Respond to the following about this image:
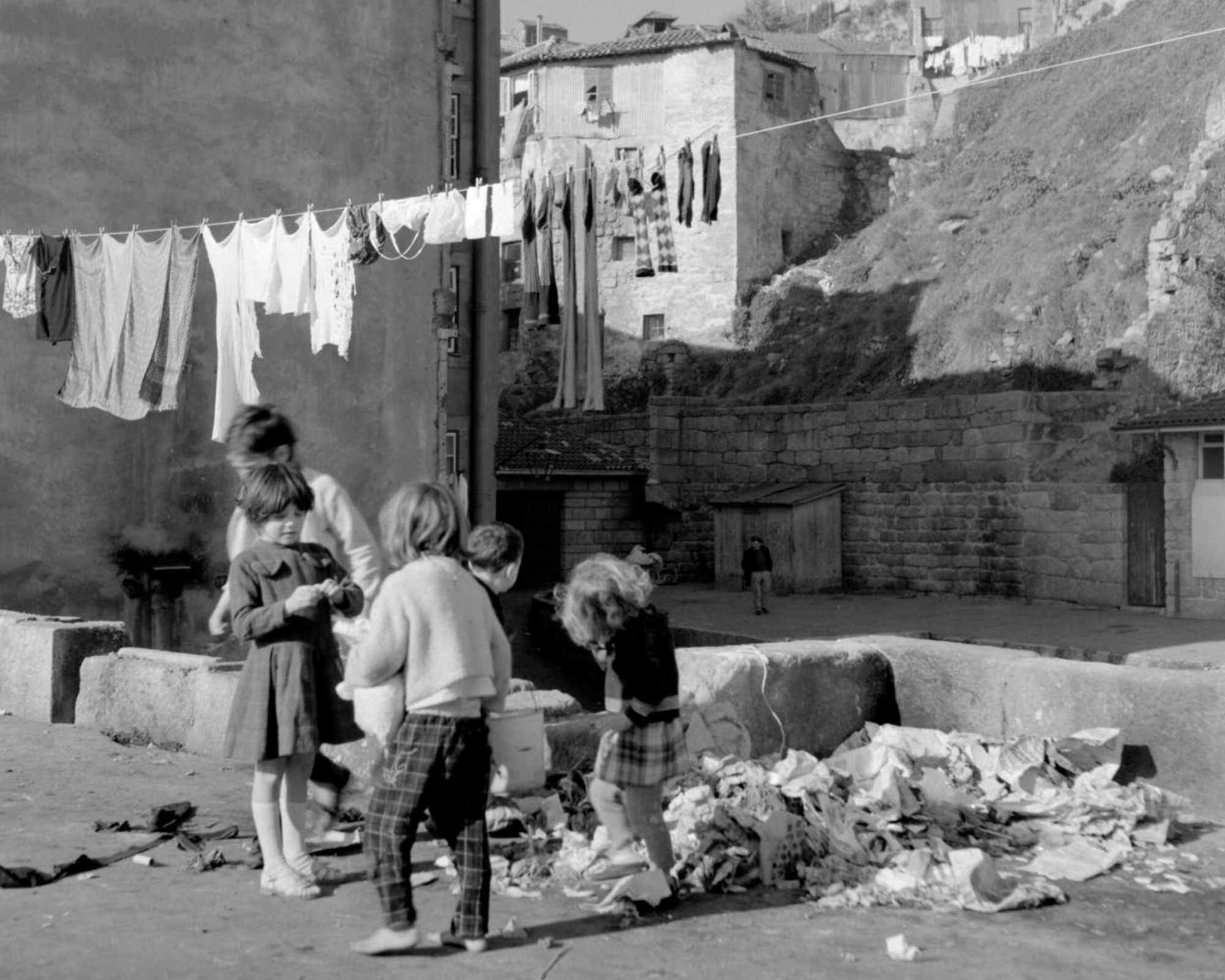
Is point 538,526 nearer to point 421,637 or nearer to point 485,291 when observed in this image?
point 485,291

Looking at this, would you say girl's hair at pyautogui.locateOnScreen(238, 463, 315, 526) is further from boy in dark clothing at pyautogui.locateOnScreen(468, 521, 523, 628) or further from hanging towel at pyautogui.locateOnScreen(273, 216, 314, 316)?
hanging towel at pyautogui.locateOnScreen(273, 216, 314, 316)

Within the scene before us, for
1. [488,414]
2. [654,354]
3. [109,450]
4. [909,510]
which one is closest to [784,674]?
[109,450]

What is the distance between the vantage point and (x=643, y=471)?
111 feet

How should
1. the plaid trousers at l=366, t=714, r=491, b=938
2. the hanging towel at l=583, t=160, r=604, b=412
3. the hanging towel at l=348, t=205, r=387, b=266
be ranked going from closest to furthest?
1. the plaid trousers at l=366, t=714, r=491, b=938
2. the hanging towel at l=348, t=205, r=387, b=266
3. the hanging towel at l=583, t=160, r=604, b=412

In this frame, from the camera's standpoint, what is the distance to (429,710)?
14.9 ft

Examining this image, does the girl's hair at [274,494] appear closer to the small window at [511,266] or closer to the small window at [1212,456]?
the small window at [1212,456]

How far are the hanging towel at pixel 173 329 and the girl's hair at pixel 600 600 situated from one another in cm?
929

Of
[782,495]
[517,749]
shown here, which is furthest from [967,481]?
Result: [517,749]

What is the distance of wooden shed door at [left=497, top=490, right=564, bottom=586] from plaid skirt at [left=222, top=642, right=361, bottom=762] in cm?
2843

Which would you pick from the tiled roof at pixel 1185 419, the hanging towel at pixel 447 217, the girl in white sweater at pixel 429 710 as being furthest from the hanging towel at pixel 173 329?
the tiled roof at pixel 1185 419

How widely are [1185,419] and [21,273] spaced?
17.1m

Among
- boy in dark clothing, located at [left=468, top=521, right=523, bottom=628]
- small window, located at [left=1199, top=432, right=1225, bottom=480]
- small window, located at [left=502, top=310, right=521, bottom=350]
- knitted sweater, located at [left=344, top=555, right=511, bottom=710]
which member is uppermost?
small window, located at [left=502, top=310, right=521, bottom=350]

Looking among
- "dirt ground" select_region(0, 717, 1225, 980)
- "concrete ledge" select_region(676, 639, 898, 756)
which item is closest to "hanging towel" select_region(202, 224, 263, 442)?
"concrete ledge" select_region(676, 639, 898, 756)

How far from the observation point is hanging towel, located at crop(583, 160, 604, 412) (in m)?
16.4
